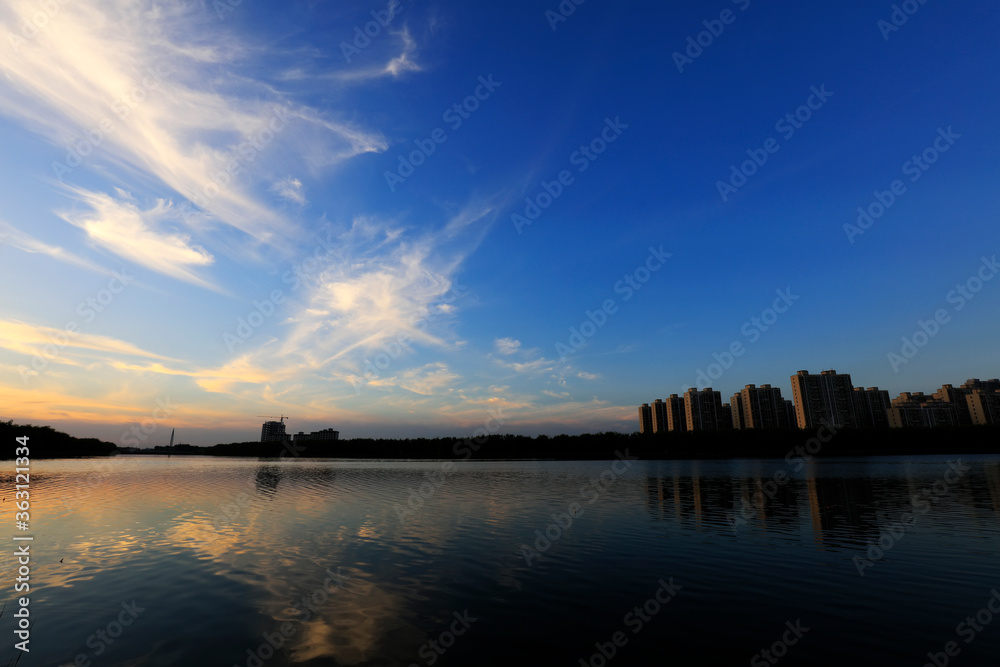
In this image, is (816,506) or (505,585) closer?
(505,585)

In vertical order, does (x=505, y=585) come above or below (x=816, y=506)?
above

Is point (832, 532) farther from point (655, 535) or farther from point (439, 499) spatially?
point (439, 499)

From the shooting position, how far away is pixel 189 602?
1678cm

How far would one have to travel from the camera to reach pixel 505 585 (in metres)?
18.9

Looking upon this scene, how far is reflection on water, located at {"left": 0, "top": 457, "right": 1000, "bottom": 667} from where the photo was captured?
13016 mm

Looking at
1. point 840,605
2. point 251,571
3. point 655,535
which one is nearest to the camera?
point 840,605

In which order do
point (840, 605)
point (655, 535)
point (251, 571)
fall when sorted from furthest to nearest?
point (655, 535) → point (251, 571) → point (840, 605)

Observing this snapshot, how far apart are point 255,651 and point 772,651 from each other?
15.0m

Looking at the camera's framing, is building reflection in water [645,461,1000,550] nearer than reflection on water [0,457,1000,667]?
No

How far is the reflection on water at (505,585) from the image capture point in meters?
13.0

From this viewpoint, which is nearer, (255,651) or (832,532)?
(255,651)

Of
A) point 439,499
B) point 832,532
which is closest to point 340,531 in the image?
point 439,499

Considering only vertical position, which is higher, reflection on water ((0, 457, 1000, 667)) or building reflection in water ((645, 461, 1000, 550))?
reflection on water ((0, 457, 1000, 667))

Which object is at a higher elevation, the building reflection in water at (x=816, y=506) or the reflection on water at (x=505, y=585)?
the reflection on water at (x=505, y=585)
